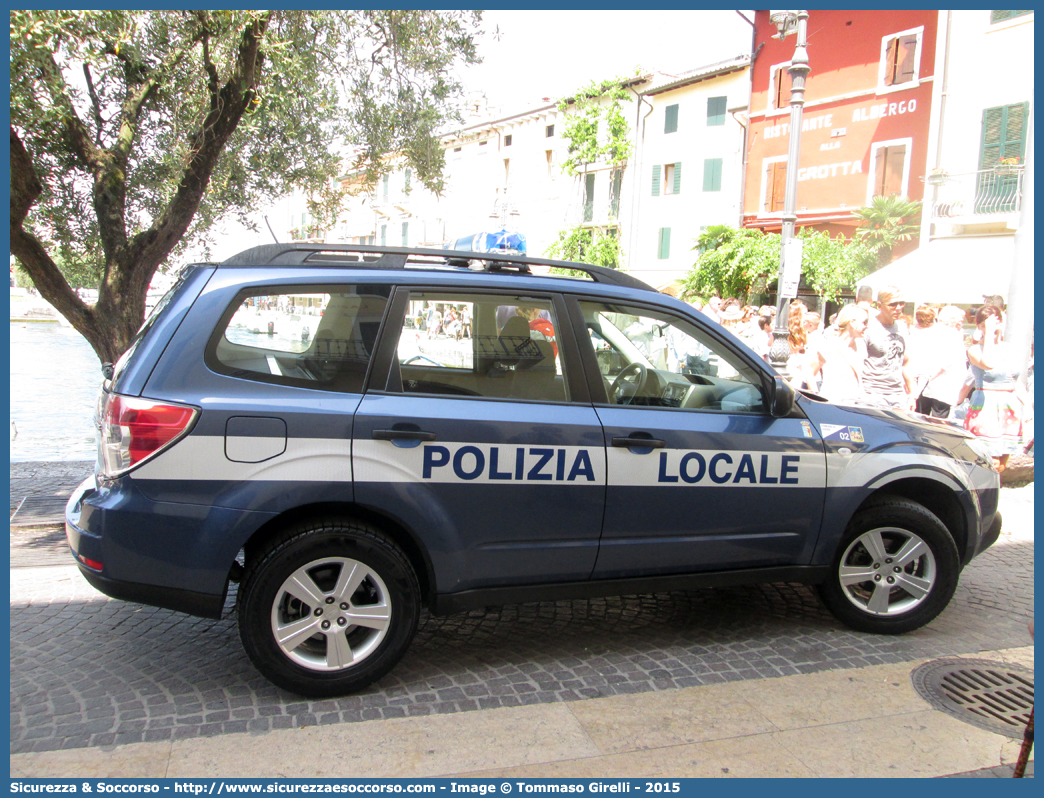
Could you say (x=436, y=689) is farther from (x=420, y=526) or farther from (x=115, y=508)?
(x=115, y=508)

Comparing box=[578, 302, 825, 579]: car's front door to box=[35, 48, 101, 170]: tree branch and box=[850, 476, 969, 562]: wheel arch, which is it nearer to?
box=[850, 476, 969, 562]: wheel arch

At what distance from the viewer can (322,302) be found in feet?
11.5

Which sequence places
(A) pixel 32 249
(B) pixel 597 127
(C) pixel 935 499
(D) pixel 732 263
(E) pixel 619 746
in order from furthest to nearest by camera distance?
1. (B) pixel 597 127
2. (D) pixel 732 263
3. (A) pixel 32 249
4. (C) pixel 935 499
5. (E) pixel 619 746

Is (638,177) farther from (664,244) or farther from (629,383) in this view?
(629,383)

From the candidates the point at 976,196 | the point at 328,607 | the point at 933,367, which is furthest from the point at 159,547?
the point at 976,196

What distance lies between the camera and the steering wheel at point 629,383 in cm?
375

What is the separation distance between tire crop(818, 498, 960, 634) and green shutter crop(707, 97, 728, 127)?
3159 cm

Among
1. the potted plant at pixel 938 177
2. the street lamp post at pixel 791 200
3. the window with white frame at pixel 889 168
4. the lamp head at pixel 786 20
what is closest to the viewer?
the street lamp post at pixel 791 200

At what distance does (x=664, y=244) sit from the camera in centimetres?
3609

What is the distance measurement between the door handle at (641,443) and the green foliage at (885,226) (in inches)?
795

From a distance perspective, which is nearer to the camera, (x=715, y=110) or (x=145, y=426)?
(x=145, y=426)

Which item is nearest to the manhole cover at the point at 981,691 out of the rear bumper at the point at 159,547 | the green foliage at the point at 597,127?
the rear bumper at the point at 159,547

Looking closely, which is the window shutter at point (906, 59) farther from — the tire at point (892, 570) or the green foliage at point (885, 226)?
the tire at point (892, 570)

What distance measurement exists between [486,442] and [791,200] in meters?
9.01
